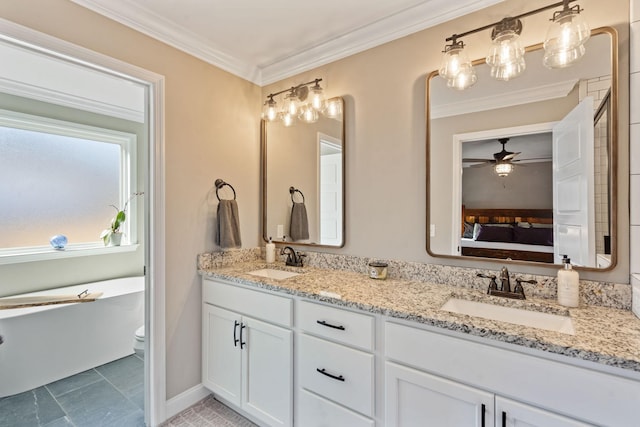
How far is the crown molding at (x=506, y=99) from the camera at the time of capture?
A: 1.41 m

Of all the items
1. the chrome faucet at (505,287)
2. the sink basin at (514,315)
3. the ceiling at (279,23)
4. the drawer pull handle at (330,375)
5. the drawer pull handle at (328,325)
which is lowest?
the drawer pull handle at (330,375)

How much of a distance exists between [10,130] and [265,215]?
7.81 feet

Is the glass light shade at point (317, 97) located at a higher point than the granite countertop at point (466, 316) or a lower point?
higher

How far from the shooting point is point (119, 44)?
1.72 metres

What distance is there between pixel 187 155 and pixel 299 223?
93cm

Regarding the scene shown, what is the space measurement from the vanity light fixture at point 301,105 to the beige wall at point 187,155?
282mm

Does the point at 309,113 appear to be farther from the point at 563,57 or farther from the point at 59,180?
the point at 59,180

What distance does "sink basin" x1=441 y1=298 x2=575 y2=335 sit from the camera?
1.27 m

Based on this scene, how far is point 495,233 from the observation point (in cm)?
159

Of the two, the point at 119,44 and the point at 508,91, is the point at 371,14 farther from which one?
the point at 119,44

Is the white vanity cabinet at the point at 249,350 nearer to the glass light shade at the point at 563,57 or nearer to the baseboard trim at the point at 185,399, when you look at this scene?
the baseboard trim at the point at 185,399

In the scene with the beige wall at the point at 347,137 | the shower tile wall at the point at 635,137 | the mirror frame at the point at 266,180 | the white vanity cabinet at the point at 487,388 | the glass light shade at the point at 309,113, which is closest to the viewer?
the white vanity cabinet at the point at 487,388

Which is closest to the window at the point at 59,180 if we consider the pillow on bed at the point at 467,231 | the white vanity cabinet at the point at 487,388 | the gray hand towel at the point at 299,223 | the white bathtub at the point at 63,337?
the white bathtub at the point at 63,337

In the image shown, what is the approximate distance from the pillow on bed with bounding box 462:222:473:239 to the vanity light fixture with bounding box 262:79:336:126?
1134 millimetres
